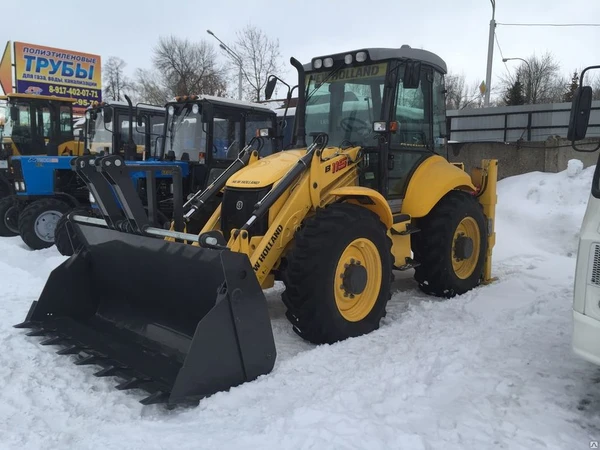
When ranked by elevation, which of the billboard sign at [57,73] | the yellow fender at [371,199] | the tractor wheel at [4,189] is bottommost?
the tractor wheel at [4,189]

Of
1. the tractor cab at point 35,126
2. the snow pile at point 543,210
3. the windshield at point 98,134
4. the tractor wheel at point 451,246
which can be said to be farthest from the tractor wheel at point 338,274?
the tractor cab at point 35,126

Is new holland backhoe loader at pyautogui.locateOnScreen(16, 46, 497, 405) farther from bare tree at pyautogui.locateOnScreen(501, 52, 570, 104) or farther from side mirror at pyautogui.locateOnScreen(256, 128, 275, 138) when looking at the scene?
bare tree at pyautogui.locateOnScreen(501, 52, 570, 104)

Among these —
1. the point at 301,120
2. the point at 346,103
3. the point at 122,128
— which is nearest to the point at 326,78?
the point at 346,103

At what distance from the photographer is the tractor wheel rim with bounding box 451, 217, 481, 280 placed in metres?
5.67

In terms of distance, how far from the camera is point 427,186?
17.5ft

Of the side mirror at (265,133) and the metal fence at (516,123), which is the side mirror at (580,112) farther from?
the metal fence at (516,123)

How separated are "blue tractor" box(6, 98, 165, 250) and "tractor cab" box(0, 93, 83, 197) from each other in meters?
1.88

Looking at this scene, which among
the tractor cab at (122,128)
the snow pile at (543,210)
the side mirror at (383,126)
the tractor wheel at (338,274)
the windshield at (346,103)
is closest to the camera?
the tractor wheel at (338,274)

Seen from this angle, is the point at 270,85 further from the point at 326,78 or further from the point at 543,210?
the point at 543,210

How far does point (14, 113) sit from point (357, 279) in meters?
11.3

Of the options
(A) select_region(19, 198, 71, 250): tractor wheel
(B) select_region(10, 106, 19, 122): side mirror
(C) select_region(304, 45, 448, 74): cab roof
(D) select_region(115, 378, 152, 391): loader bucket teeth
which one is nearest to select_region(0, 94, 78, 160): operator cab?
(B) select_region(10, 106, 19, 122): side mirror

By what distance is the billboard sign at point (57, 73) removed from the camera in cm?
2570

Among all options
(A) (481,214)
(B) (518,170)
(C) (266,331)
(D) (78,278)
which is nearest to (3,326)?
(D) (78,278)

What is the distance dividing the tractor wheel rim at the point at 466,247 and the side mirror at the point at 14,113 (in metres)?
11.3
